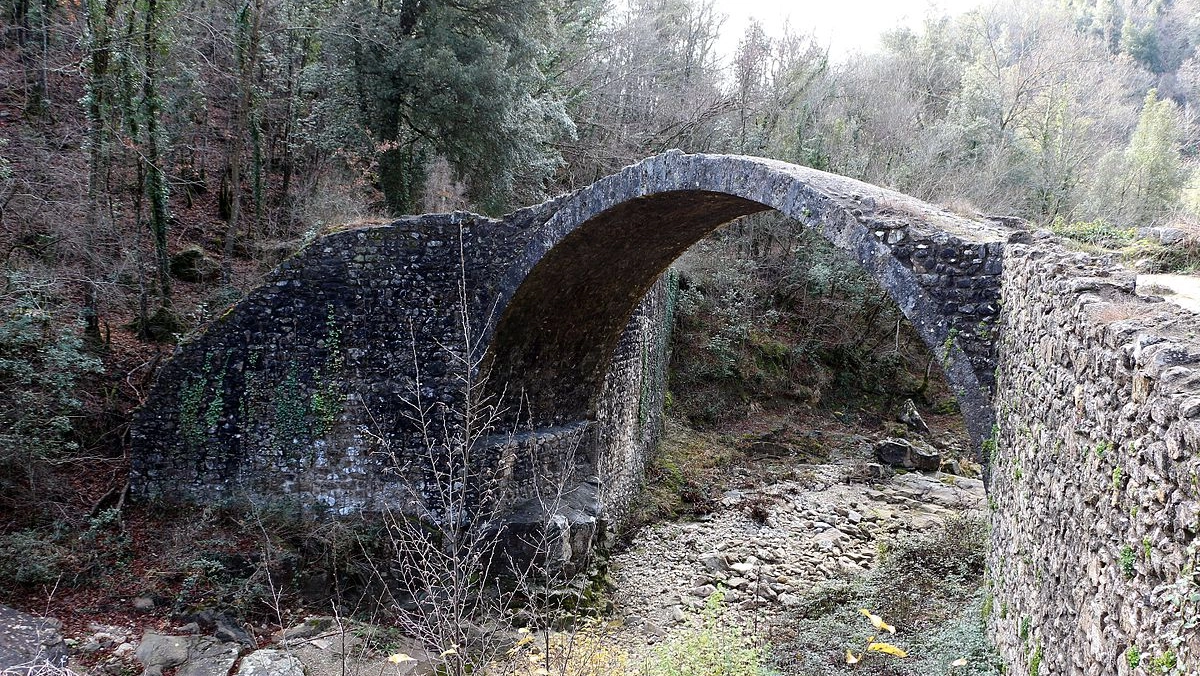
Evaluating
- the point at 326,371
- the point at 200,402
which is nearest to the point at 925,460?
the point at 326,371

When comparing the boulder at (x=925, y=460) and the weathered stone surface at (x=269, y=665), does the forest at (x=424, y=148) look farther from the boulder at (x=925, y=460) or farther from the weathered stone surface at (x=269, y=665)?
the boulder at (x=925, y=460)

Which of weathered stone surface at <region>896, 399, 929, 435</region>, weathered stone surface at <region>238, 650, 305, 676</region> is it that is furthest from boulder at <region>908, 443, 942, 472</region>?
weathered stone surface at <region>238, 650, 305, 676</region>

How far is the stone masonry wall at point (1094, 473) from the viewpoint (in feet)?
7.20

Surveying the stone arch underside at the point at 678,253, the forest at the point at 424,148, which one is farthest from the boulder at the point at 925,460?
the stone arch underside at the point at 678,253

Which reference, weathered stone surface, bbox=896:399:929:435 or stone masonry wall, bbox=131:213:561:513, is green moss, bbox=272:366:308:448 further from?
weathered stone surface, bbox=896:399:929:435

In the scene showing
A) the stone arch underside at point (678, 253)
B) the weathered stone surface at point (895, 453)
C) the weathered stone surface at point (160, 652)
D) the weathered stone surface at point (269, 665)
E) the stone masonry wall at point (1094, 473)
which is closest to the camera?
the stone masonry wall at point (1094, 473)

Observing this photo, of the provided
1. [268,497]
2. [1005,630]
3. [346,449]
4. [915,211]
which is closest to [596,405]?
[346,449]

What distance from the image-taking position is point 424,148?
42.9 feet

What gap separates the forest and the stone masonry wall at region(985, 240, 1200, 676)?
2.33 meters

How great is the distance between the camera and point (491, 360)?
915 cm

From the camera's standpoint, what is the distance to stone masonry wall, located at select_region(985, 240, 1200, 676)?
220cm

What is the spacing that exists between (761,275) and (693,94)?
5.20 m

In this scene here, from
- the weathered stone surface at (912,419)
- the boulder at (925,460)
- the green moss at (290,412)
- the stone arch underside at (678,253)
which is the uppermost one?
the stone arch underside at (678,253)

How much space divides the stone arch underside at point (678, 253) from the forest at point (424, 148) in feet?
3.85
